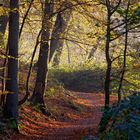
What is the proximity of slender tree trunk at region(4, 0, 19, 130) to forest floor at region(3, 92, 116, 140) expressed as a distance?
801 mm

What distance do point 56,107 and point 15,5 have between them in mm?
7200

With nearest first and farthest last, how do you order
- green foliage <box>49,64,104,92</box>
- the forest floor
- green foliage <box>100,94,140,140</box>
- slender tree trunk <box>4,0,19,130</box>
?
1. green foliage <box>100,94,140,140</box>
2. slender tree trunk <box>4,0,19,130</box>
3. the forest floor
4. green foliage <box>49,64,104,92</box>

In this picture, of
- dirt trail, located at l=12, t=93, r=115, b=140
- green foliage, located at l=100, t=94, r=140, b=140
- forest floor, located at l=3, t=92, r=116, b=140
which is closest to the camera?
green foliage, located at l=100, t=94, r=140, b=140

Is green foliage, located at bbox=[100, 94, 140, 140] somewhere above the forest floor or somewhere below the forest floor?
above

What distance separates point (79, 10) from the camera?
14195 millimetres

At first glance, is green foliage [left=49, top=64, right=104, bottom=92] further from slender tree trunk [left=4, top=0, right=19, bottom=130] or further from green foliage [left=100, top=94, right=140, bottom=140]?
green foliage [left=100, top=94, right=140, bottom=140]

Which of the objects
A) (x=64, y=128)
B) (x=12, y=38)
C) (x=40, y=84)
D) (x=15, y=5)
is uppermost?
(x=15, y=5)

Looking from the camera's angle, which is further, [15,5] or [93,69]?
[93,69]

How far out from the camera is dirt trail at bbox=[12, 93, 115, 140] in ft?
40.7

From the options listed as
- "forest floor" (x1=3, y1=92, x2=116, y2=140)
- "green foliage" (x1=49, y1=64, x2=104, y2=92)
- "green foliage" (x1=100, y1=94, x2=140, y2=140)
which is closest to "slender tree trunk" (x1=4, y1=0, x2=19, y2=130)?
"forest floor" (x1=3, y1=92, x2=116, y2=140)

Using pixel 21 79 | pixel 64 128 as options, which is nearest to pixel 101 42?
pixel 64 128

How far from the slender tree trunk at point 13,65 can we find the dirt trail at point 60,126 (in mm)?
815

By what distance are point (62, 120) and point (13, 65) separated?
5.35 m

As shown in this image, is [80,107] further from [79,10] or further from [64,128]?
[79,10]
